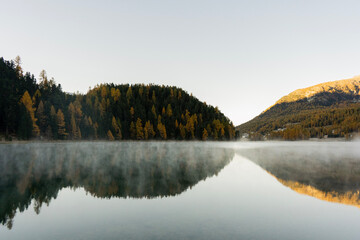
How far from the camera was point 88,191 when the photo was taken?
21594mm

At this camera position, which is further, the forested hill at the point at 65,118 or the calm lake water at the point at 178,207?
the forested hill at the point at 65,118

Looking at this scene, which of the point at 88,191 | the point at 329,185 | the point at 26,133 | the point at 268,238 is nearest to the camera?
the point at 268,238

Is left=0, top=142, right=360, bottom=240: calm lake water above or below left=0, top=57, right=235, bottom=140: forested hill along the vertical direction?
below

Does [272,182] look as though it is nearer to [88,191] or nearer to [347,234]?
[347,234]

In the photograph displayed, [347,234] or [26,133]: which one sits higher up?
[26,133]

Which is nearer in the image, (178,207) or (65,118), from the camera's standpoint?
(178,207)

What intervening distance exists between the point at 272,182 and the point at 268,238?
15.1m

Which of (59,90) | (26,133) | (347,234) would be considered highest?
(59,90)

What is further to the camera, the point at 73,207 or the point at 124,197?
the point at 124,197

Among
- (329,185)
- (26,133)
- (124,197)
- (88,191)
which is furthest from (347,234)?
(26,133)

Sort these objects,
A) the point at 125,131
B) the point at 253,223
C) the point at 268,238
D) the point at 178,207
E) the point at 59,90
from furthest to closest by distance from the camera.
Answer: the point at 125,131 < the point at 59,90 < the point at 178,207 < the point at 253,223 < the point at 268,238

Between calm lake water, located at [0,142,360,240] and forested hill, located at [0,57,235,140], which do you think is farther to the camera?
forested hill, located at [0,57,235,140]

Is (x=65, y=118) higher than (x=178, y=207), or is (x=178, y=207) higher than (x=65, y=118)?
(x=65, y=118)

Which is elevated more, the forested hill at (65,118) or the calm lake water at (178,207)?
the forested hill at (65,118)
